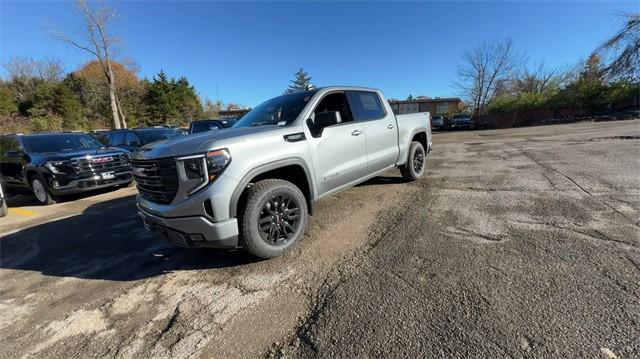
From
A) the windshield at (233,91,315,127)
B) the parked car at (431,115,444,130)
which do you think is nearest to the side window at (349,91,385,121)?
the windshield at (233,91,315,127)

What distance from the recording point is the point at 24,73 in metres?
37.6

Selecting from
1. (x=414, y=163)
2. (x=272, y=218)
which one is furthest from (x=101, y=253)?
(x=414, y=163)

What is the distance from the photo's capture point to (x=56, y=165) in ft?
21.8

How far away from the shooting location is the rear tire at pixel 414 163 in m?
5.91

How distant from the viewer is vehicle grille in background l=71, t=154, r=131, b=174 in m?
6.81

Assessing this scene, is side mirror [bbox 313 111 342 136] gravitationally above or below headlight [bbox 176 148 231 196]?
above

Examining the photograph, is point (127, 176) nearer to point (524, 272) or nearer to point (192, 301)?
point (192, 301)

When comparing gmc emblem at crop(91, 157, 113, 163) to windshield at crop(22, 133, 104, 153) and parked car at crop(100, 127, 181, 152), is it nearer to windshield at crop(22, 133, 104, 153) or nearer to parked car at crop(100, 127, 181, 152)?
windshield at crop(22, 133, 104, 153)

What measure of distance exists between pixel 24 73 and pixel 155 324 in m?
52.2

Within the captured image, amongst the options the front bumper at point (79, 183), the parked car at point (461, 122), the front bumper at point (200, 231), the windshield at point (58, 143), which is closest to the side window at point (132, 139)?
the windshield at point (58, 143)

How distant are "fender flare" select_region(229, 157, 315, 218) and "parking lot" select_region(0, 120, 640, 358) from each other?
0.64 metres

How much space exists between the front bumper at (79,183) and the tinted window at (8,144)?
5.85ft

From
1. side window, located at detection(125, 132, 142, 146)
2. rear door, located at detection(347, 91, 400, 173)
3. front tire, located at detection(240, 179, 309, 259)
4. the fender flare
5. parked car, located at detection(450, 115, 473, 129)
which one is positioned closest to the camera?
the fender flare

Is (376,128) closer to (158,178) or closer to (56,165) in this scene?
(158,178)
